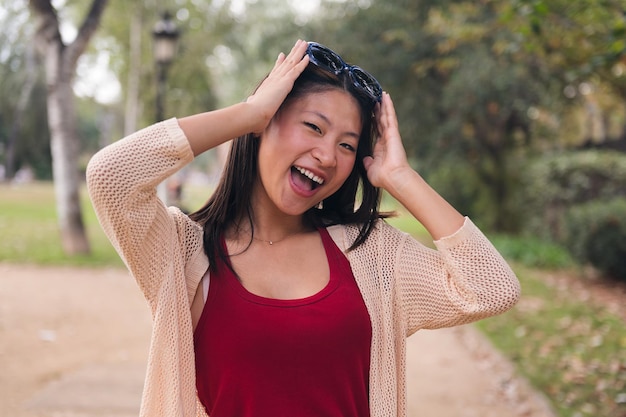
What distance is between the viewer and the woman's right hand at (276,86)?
189 cm

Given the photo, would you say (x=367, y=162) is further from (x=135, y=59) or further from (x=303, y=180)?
(x=135, y=59)

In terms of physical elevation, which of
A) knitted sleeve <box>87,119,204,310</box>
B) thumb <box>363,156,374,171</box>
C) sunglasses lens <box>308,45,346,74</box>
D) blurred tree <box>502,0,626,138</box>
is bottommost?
knitted sleeve <box>87,119,204,310</box>

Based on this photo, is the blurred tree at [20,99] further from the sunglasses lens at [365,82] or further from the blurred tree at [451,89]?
the sunglasses lens at [365,82]

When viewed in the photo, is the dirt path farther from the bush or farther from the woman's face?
the woman's face

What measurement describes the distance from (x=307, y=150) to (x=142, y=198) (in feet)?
1.57

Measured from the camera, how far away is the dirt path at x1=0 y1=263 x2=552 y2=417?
5.21m

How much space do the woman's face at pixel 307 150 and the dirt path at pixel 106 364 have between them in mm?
3536

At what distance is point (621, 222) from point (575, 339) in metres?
3.34

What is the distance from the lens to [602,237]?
9.98 metres

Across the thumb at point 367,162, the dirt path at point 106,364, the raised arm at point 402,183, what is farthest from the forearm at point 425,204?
the dirt path at point 106,364

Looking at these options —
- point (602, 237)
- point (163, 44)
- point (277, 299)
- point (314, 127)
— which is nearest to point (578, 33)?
point (314, 127)

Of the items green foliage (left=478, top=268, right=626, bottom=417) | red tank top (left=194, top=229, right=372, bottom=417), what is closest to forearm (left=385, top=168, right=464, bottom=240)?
red tank top (left=194, top=229, right=372, bottom=417)

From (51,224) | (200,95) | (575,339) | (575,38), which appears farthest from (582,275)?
(200,95)

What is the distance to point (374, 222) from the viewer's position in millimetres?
2135
